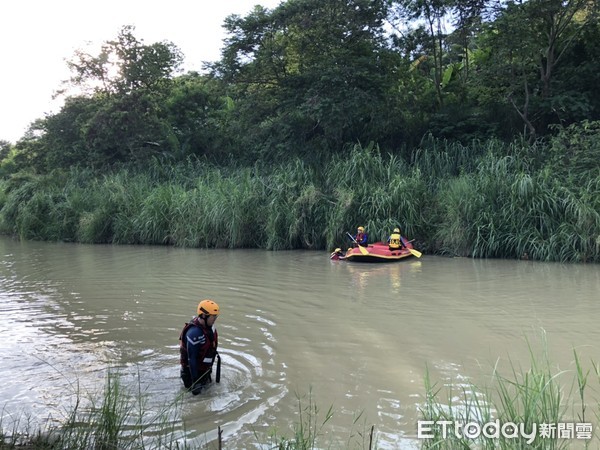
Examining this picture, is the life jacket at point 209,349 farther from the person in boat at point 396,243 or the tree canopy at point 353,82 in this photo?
the tree canopy at point 353,82

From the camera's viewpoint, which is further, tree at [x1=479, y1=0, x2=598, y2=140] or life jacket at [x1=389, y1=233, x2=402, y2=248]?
tree at [x1=479, y1=0, x2=598, y2=140]

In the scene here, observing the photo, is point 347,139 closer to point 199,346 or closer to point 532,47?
point 532,47

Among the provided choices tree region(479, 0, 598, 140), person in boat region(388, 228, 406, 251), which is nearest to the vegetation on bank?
person in boat region(388, 228, 406, 251)

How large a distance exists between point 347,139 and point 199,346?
655 inches

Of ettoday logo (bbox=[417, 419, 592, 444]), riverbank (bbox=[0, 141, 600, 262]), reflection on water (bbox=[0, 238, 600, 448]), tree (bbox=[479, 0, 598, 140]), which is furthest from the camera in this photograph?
tree (bbox=[479, 0, 598, 140])

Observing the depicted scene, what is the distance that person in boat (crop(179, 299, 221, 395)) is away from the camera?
15.0ft

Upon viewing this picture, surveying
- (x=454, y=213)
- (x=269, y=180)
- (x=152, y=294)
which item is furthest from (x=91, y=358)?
(x=269, y=180)

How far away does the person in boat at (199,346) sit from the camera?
4.57m

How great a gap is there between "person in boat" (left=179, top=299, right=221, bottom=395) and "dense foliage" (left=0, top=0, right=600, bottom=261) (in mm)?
9590

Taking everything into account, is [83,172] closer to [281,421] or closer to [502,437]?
[281,421]

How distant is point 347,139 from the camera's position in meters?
20.4

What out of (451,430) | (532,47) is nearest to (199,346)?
(451,430)

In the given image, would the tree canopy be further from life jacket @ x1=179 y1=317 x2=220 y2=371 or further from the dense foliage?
life jacket @ x1=179 y1=317 x2=220 y2=371

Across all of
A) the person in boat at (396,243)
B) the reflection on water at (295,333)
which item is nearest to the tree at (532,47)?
the person in boat at (396,243)
